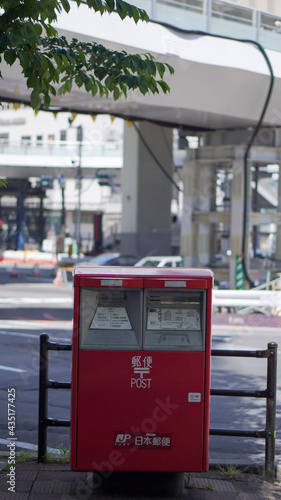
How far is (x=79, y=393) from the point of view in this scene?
4.95 m

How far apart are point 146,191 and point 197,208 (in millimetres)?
3483

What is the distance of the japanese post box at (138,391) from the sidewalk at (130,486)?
0.19 meters

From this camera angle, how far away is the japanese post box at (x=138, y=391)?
4934 millimetres

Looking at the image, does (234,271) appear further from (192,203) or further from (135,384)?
(135,384)

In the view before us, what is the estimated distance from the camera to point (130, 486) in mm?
5082

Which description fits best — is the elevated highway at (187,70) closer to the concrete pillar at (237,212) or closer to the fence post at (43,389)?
the concrete pillar at (237,212)

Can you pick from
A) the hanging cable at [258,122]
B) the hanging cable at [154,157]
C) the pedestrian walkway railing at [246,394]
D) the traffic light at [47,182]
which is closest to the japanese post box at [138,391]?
the pedestrian walkway railing at [246,394]

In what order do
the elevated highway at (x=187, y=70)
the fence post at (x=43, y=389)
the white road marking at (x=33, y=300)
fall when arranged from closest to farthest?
1. the fence post at (x=43, y=389)
2. the elevated highway at (x=187, y=70)
3. the white road marking at (x=33, y=300)

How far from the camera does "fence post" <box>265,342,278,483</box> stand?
5551 mm

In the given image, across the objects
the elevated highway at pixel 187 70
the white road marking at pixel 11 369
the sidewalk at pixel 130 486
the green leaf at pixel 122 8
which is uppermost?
the elevated highway at pixel 187 70

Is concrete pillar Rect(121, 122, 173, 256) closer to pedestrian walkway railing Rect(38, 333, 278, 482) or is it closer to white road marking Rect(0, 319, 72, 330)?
white road marking Rect(0, 319, 72, 330)

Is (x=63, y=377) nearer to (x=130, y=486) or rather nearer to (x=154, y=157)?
(x=130, y=486)

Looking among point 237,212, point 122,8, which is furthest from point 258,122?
point 122,8

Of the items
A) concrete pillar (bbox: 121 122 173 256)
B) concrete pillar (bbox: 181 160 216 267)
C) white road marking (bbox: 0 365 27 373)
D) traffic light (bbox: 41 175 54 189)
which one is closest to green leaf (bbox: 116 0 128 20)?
white road marking (bbox: 0 365 27 373)
